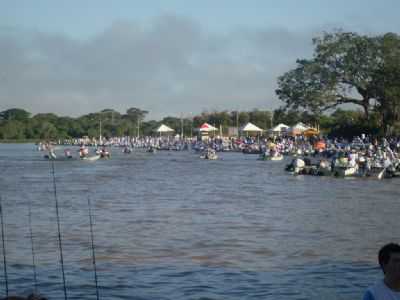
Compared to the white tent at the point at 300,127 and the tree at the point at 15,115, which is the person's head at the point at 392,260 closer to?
the white tent at the point at 300,127

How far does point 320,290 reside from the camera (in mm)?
13805

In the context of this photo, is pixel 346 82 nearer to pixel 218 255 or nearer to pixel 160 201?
pixel 160 201

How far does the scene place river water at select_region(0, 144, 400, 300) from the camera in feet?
46.4

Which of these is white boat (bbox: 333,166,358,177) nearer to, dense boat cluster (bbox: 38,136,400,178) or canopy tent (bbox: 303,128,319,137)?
dense boat cluster (bbox: 38,136,400,178)

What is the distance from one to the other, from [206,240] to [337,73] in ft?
174

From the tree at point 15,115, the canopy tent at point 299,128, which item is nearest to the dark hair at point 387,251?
the canopy tent at point 299,128

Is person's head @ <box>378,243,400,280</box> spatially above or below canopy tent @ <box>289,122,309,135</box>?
below

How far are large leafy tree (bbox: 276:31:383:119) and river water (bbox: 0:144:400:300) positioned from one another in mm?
33317

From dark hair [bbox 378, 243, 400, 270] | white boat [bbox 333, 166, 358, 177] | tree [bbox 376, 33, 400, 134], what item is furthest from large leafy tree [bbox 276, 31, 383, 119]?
dark hair [bbox 378, 243, 400, 270]

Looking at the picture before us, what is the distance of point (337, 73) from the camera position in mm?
70562

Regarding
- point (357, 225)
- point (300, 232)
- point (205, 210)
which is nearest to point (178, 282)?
point (300, 232)

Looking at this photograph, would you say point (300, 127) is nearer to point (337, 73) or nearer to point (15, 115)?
point (337, 73)

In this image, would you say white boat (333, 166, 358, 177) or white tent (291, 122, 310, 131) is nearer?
white boat (333, 166, 358, 177)

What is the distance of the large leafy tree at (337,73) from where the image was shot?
70062 millimetres
